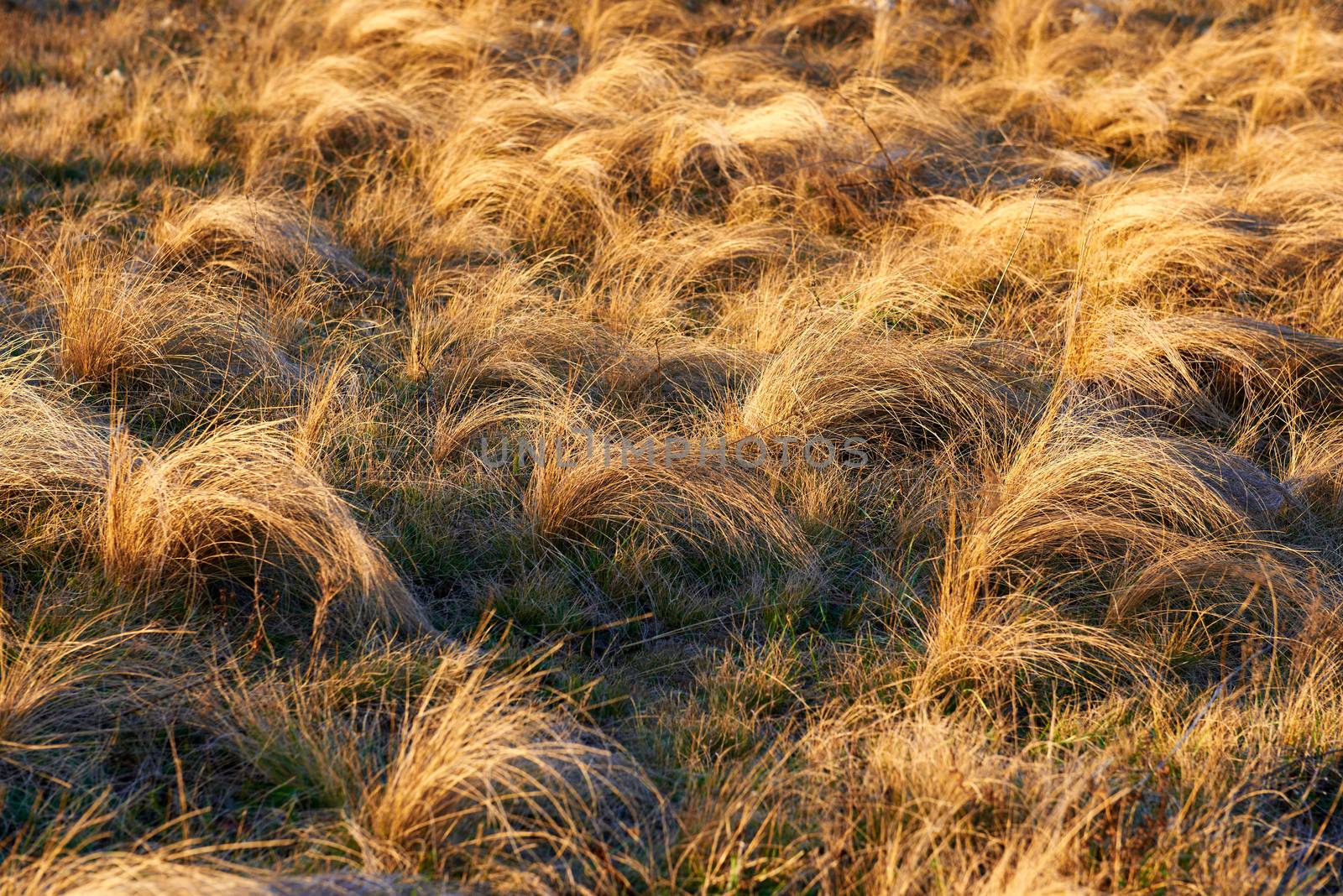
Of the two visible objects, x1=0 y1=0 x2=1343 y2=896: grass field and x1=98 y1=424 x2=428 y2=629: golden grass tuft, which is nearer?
x1=0 y1=0 x2=1343 y2=896: grass field

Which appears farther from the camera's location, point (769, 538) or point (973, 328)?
point (973, 328)

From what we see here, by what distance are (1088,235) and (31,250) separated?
3.84m

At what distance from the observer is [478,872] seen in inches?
77.3

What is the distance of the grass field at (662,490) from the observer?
81.4 inches

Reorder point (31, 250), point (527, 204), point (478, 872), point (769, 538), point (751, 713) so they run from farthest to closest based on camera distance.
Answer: point (527, 204), point (31, 250), point (769, 538), point (751, 713), point (478, 872)

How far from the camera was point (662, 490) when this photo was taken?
3016 millimetres

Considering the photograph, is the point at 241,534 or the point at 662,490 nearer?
the point at 241,534

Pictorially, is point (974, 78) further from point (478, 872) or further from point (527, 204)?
point (478, 872)

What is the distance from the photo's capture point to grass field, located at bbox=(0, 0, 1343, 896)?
2.07m

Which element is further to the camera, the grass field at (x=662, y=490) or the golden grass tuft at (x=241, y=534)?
the golden grass tuft at (x=241, y=534)

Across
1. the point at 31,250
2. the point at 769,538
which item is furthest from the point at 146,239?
the point at 769,538

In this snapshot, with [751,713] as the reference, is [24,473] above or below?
above

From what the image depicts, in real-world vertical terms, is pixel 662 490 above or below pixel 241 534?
below

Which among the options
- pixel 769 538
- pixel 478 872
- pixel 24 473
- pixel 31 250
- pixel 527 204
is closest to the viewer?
pixel 478 872
